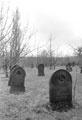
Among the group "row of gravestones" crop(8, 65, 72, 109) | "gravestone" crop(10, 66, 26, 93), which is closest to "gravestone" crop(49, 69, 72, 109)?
"row of gravestones" crop(8, 65, 72, 109)

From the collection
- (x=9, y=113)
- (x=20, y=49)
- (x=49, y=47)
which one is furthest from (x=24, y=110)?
(x=49, y=47)

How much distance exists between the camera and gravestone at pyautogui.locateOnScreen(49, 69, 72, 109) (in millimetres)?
4664

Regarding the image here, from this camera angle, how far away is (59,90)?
4.72 meters

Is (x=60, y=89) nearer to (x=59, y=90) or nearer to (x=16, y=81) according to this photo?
(x=59, y=90)

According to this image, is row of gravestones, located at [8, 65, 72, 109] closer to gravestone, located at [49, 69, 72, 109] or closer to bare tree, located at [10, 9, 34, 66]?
gravestone, located at [49, 69, 72, 109]

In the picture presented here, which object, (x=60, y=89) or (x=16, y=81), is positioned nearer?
(x=60, y=89)

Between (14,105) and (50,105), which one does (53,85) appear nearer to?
(50,105)

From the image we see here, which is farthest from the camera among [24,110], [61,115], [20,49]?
[20,49]

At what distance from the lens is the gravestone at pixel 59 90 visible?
4.66m

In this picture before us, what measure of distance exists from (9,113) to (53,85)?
1792 mm

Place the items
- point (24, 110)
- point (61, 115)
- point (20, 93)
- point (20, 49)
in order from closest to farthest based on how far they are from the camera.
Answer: point (61, 115), point (24, 110), point (20, 93), point (20, 49)

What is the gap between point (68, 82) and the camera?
16.0ft

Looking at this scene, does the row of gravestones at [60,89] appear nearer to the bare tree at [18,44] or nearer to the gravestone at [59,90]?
the gravestone at [59,90]

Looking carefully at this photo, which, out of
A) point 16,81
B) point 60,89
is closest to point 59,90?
point 60,89
